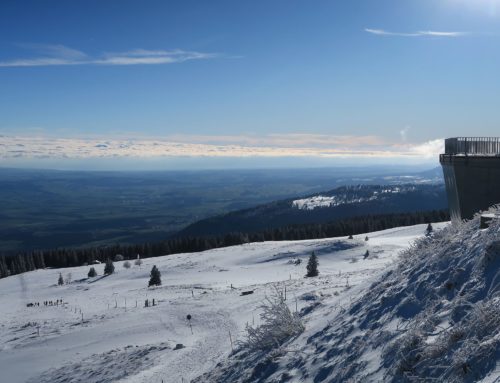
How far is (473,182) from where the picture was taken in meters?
16.0

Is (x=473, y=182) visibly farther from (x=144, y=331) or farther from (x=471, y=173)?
(x=144, y=331)

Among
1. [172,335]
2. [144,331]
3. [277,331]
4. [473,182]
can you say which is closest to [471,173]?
[473,182]

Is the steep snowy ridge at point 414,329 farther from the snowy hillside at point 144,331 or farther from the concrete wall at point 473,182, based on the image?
the concrete wall at point 473,182

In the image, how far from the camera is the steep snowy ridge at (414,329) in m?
6.85

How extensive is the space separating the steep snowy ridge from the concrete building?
4.56 metres

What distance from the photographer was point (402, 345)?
762 cm

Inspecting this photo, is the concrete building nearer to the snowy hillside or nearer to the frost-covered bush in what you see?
the snowy hillside

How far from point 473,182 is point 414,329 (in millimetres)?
10028

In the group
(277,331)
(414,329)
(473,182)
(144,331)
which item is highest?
(473,182)

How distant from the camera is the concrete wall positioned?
15.4 metres

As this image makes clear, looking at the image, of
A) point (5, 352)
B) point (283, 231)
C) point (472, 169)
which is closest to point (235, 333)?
point (472, 169)

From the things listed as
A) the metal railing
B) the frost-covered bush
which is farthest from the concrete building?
the frost-covered bush

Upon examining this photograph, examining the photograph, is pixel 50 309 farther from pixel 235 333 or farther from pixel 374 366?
pixel 374 366

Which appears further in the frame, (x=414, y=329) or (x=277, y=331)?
(x=277, y=331)
